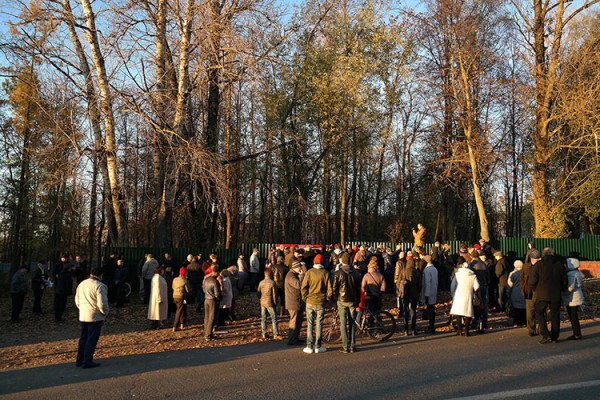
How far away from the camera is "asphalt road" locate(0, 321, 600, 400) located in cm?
715

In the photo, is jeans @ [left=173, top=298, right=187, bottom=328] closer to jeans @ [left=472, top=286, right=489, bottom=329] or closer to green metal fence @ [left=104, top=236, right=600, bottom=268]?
green metal fence @ [left=104, top=236, right=600, bottom=268]

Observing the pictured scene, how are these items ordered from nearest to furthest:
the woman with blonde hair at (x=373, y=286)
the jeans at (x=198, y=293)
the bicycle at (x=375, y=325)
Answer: the bicycle at (x=375, y=325) → the woman with blonde hair at (x=373, y=286) → the jeans at (x=198, y=293)

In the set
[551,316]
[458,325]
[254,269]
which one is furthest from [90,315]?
[254,269]

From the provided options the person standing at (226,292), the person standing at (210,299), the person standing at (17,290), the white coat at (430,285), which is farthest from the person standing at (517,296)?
the person standing at (17,290)

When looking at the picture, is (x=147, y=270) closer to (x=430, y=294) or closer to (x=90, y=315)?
(x=90, y=315)

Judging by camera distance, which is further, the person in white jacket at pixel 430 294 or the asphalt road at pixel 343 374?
the person in white jacket at pixel 430 294

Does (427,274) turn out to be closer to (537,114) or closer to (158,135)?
(158,135)

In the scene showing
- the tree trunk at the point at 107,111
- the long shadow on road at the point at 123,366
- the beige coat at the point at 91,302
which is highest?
the tree trunk at the point at 107,111

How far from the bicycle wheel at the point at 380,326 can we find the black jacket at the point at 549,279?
313 cm

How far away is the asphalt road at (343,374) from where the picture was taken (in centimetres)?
715

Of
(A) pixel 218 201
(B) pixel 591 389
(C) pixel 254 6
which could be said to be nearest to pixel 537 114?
(C) pixel 254 6

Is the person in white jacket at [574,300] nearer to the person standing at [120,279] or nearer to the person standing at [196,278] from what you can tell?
the person standing at [196,278]

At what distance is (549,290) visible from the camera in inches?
417

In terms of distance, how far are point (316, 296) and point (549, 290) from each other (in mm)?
4872
